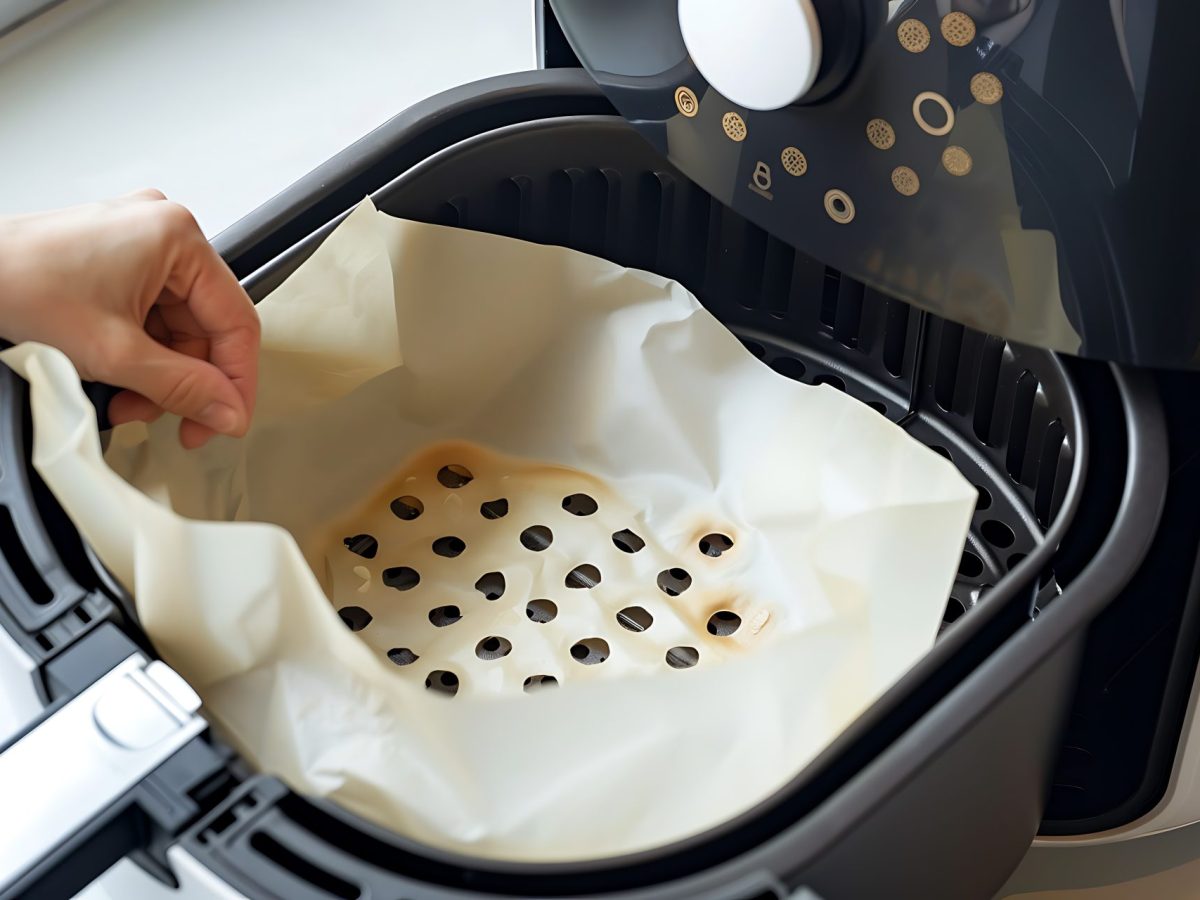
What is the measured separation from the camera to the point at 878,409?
57 centimetres

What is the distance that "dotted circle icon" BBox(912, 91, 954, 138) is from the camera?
15.7 inches

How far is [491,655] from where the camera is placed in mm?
502

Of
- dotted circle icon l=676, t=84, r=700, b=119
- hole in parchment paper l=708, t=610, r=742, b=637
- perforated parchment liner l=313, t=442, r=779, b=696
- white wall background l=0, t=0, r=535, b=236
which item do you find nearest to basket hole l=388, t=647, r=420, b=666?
perforated parchment liner l=313, t=442, r=779, b=696

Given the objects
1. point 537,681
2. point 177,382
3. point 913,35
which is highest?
point 913,35

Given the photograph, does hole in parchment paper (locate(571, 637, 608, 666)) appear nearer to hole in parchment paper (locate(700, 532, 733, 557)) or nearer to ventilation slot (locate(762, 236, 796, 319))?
hole in parchment paper (locate(700, 532, 733, 557))

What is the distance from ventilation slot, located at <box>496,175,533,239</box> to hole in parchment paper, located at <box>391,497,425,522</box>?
11 centimetres

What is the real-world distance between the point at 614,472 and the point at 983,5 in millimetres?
246

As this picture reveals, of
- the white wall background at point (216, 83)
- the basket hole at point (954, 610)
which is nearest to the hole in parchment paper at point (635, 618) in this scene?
the basket hole at point (954, 610)

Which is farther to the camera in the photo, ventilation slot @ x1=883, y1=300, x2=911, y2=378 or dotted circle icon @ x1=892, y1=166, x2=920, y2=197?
ventilation slot @ x1=883, y1=300, x2=911, y2=378

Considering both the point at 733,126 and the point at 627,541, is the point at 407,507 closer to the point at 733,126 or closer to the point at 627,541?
the point at 627,541

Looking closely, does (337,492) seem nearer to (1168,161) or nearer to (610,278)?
(610,278)

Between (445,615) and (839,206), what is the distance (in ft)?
0.65

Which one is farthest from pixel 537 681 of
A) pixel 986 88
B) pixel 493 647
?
pixel 986 88

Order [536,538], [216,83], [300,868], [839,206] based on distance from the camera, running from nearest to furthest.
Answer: [300,868] < [839,206] < [536,538] < [216,83]
